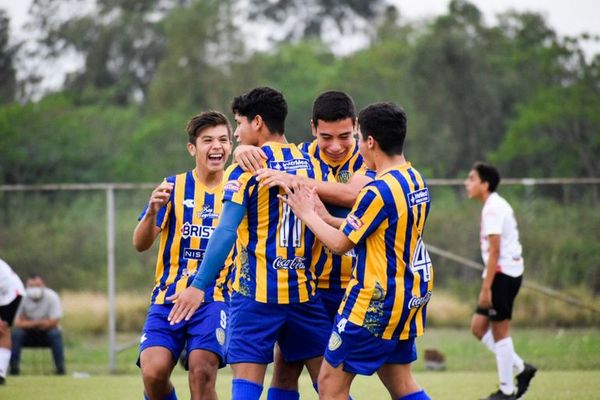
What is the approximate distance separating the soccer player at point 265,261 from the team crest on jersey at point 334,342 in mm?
407

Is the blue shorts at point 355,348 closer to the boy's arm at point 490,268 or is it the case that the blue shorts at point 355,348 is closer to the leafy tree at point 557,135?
the boy's arm at point 490,268

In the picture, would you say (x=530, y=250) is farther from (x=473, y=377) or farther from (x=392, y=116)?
(x=392, y=116)

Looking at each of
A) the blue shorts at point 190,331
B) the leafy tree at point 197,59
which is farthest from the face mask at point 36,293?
the leafy tree at point 197,59

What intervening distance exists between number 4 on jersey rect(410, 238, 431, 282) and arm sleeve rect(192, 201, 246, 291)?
96 cm

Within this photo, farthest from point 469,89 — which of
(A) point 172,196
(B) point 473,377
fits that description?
(A) point 172,196

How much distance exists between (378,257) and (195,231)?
4.78 feet

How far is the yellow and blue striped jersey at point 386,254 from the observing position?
17.3ft

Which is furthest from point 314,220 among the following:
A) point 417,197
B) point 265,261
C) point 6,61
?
point 6,61

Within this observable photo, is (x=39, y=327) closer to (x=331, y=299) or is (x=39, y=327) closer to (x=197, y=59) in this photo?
(x=331, y=299)

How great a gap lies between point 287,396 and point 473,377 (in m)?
5.98

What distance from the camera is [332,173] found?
6.00 meters

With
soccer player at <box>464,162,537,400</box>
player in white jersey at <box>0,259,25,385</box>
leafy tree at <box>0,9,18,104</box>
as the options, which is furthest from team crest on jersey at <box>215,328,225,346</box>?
leafy tree at <box>0,9,18,104</box>

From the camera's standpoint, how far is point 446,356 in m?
14.0

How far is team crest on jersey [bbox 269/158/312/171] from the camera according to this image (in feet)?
18.5
